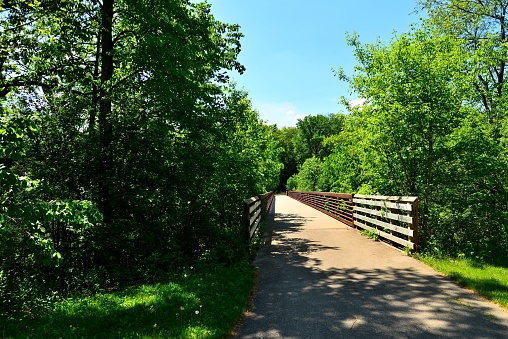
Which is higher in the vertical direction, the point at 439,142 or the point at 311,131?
the point at 311,131

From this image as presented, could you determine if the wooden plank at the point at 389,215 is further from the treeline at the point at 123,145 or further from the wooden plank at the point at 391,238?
the treeline at the point at 123,145

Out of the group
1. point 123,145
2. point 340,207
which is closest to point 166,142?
point 123,145

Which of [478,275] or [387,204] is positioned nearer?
[478,275]

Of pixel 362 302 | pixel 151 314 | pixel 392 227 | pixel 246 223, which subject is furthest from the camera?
pixel 392 227

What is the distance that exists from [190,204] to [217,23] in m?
5.89

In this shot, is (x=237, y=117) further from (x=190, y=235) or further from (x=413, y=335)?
(x=413, y=335)

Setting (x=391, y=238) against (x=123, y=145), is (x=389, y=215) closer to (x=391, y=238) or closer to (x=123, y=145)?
(x=391, y=238)

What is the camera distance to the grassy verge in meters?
4.64

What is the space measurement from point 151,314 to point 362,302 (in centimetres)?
289

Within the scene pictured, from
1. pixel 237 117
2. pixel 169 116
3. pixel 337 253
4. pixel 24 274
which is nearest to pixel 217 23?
pixel 237 117

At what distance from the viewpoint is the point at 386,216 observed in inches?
340

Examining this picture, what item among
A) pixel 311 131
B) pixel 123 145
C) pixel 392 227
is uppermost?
pixel 311 131

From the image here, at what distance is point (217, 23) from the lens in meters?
10.2

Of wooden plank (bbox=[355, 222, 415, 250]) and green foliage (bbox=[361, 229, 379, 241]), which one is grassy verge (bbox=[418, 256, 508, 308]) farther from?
green foliage (bbox=[361, 229, 379, 241])
